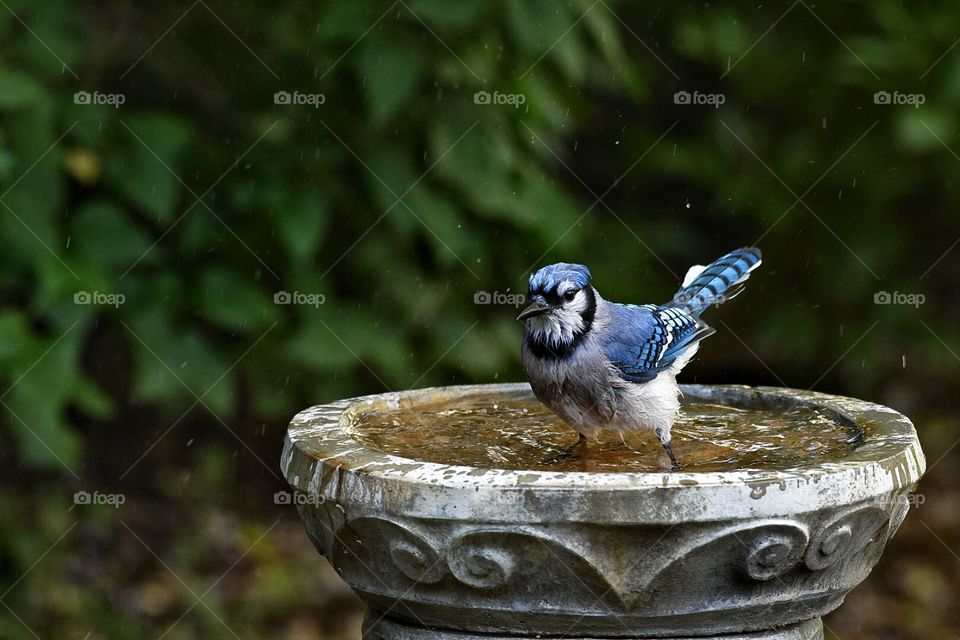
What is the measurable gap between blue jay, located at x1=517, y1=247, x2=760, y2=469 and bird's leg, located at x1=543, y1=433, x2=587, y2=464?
68 mm

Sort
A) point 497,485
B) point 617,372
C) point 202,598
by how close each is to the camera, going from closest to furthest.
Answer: point 497,485, point 617,372, point 202,598

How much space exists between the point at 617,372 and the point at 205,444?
327cm

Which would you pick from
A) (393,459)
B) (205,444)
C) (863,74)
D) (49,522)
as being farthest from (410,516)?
(863,74)

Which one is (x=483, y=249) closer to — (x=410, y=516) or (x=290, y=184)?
(x=290, y=184)

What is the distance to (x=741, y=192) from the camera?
20.0 feet

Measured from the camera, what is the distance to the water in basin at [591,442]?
3.01 meters

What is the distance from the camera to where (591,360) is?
3133 mm
